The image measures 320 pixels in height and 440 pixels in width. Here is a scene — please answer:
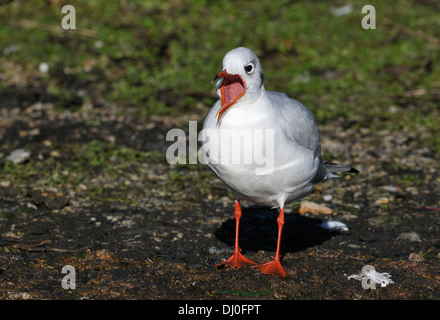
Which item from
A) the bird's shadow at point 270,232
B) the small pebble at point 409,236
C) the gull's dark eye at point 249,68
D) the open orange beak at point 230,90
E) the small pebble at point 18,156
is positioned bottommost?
the bird's shadow at point 270,232

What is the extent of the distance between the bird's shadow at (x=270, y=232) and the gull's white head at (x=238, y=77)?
1630 mm

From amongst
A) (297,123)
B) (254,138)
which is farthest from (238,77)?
(297,123)

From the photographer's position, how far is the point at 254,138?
4543 millimetres

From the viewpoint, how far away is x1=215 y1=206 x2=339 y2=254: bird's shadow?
5.88 m

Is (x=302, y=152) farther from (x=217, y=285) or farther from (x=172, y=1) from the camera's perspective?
(x=172, y=1)

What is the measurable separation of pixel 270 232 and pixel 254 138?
6.17 ft

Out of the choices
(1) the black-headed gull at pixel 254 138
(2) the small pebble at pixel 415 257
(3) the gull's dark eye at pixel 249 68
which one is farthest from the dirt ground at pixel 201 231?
(3) the gull's dark eye at pixel 249 68

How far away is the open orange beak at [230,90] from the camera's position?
4.60 meters

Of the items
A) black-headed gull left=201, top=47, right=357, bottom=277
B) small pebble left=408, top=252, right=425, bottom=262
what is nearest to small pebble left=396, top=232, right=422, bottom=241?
small pebble left=408, top=252, right=425, bottom=262

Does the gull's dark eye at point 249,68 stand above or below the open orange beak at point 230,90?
above

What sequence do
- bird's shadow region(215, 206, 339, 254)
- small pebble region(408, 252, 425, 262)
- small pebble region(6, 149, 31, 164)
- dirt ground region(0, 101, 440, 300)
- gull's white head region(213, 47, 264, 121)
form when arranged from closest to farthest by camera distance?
gull's white head region(213, 47, 264, 121) → dirt ground region(0, 101, 440, 300) → small pebble region(408, 252, 425, 262) → bird's shadow region(215, 206, 339, 254) → small pebble region(6, 149, 31, 164)

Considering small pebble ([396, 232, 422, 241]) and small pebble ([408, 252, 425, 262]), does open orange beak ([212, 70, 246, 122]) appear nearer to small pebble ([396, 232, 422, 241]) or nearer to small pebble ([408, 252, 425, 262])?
small pebble ([408, 252, 425, 262])

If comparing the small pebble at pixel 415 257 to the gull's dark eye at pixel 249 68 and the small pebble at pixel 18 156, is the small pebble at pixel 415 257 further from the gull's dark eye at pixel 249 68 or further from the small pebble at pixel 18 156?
the small pebble at pixel 18 156

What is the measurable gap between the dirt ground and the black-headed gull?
570mm
